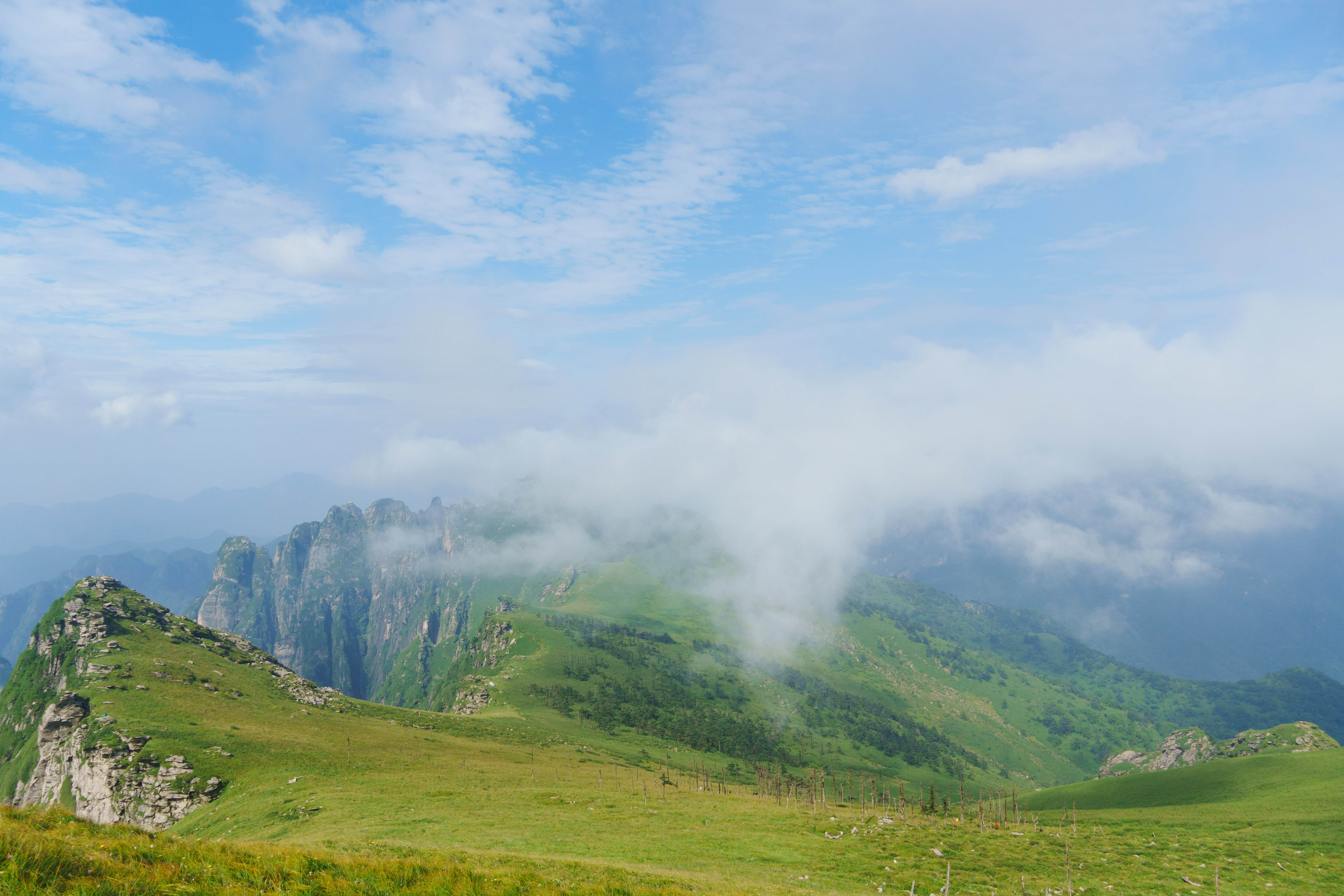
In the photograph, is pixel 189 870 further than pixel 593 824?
No

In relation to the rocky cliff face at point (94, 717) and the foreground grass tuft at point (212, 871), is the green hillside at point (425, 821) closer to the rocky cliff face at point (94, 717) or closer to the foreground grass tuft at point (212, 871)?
the foreground grass tuft at point (212, 871)

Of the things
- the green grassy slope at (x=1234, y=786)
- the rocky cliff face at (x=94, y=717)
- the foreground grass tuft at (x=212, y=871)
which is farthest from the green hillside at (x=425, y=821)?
the green grassy slope at (x=1234, y=786)

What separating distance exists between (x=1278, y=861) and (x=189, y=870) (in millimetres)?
94507

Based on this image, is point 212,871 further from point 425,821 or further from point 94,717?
point 94,717

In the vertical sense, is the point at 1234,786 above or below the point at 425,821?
below

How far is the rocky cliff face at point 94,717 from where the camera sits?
8694 cm

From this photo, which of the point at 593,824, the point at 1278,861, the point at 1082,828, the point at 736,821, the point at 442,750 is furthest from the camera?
the point at 442,750

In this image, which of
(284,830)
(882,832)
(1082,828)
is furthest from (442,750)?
(1082,828)

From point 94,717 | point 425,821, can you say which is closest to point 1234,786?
point 425,821

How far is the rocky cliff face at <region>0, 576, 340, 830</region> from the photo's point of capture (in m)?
86.9

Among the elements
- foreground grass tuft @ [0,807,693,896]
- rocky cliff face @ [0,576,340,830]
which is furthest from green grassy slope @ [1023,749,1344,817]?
rocky cliff face @ [0,576,340,830]

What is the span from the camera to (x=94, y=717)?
4154 inches

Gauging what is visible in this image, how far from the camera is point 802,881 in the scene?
46875mm

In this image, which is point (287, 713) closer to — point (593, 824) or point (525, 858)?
point (593, 824)
